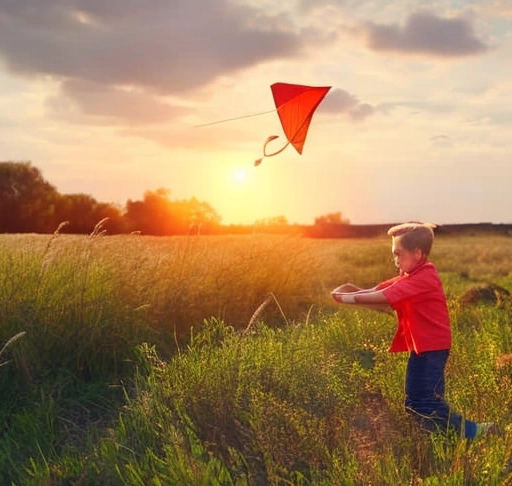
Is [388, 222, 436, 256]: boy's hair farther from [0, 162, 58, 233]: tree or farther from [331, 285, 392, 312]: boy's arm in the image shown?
[0, 162, 58, 233]: tree

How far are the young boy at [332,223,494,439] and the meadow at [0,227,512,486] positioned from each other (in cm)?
13

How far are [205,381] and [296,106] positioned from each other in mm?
2342

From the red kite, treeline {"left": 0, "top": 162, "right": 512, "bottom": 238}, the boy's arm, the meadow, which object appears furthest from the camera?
treeline {"left": 0, "top": 162, "right": 512, "bottom": 238}

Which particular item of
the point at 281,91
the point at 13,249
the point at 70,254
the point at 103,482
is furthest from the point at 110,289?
the point at 103,482

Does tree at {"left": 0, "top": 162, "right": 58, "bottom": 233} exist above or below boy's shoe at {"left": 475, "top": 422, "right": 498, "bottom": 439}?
above

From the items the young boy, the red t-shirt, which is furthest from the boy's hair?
the red t-shirt

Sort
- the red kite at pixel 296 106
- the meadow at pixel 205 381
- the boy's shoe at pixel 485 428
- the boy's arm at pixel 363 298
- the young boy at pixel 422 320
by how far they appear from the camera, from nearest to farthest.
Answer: the meadow at pixel 205 381, the boy's shoe at pixel 485 428, the boy's arm at pixel 363 298, the young boy at pixel 422 320, the red kite at pixel 296 106

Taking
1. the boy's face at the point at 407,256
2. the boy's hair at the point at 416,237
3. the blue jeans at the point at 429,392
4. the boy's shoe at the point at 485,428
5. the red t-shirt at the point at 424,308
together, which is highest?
the boy's hair at the point at 416,237

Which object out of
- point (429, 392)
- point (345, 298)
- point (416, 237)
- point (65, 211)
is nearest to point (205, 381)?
point (345, 298)

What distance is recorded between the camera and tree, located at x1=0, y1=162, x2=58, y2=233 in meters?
20.1

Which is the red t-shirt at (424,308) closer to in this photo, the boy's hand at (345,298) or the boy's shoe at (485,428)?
the boy's hand at (345,298)

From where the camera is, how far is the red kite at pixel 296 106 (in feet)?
18.2

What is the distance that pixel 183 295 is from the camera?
680 cm

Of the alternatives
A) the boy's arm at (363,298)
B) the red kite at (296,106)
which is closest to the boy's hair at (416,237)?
the boy's arm at (363,298)
